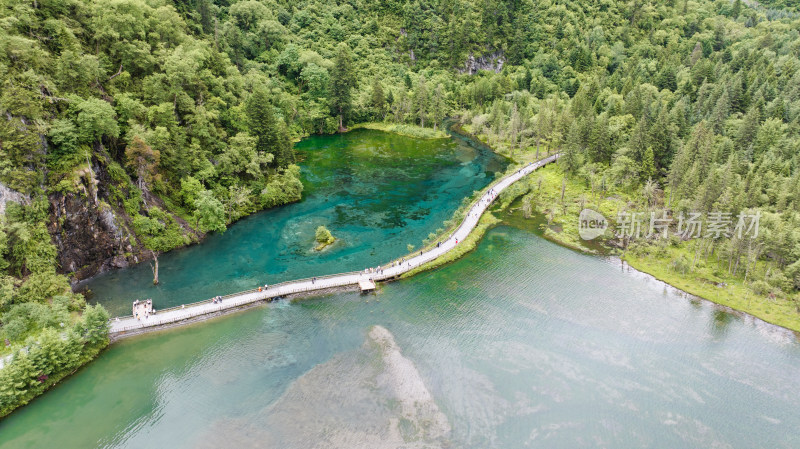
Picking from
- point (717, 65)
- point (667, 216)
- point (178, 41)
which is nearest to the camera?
point (667, 216)

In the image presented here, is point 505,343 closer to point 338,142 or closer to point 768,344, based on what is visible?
point 768,344

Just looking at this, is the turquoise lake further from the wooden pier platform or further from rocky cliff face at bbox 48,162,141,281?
rocky cliff face at bbox 48,162,141,281

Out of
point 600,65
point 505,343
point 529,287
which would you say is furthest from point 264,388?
point 600,65

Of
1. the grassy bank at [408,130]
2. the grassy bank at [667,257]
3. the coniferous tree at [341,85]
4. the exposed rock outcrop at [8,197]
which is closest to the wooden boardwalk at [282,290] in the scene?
the grassy bank at [667,257]

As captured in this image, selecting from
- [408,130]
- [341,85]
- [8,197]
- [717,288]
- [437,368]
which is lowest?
[437,368]

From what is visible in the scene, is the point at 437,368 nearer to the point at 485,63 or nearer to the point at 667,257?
the point at 667,257

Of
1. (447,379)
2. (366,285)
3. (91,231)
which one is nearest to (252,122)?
(91,231)
